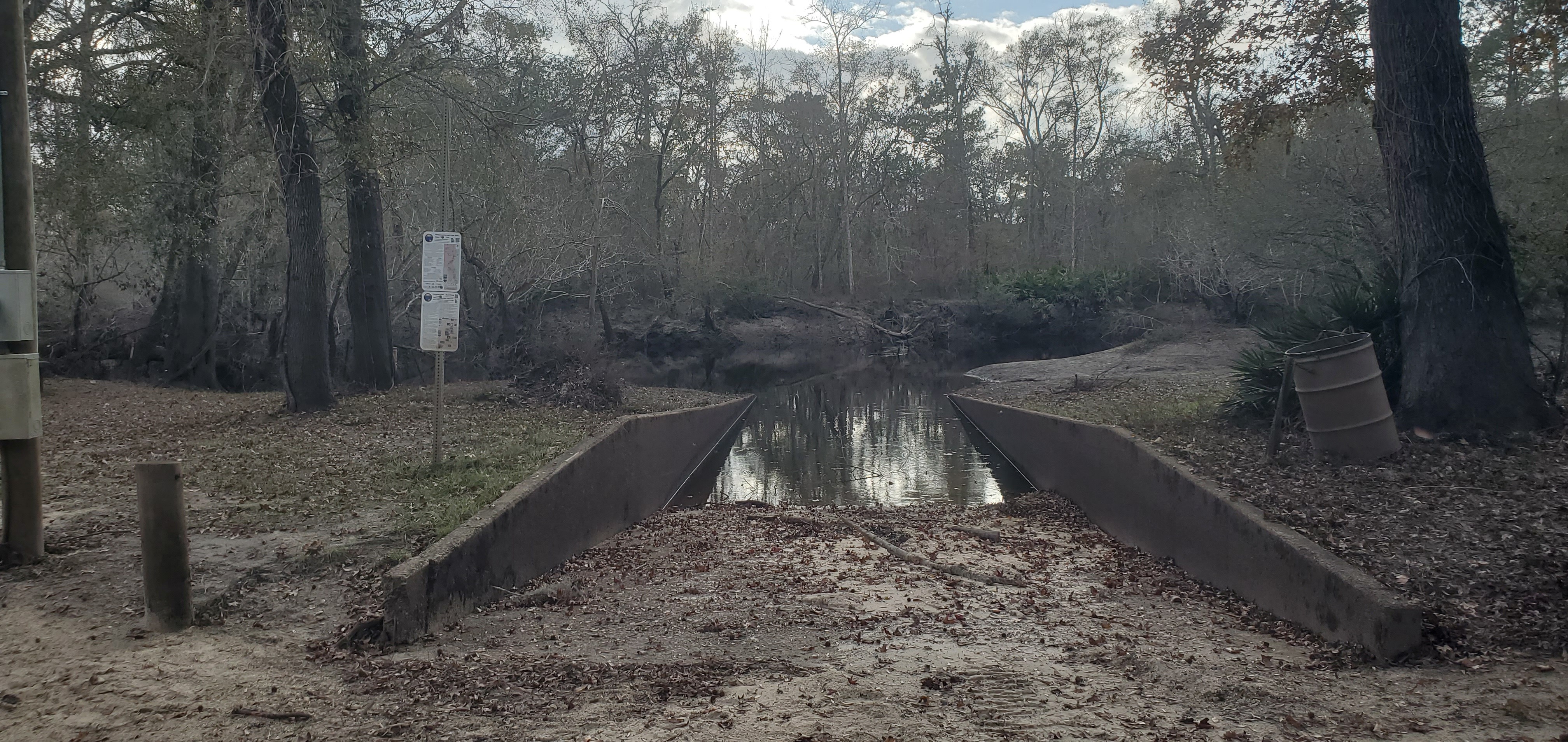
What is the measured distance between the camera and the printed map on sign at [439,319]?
9.38 metres

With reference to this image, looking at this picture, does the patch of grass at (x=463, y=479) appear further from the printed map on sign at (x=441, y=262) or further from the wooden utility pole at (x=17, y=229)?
the wooden utility pole at (x=17, y=229)

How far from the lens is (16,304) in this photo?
6.52 metres

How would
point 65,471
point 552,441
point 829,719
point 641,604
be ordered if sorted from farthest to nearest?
point 552,441 < point 65,471 < point 641,604 < point 829,719

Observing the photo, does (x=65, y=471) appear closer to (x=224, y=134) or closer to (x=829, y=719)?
(x=224, y=134)

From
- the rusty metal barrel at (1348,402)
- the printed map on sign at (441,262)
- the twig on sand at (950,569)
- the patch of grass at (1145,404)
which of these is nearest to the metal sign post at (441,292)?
the printed map on sign at (441,262)

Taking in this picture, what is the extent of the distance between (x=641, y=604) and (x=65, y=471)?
6.71 m

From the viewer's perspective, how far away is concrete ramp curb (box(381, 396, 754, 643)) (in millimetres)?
6055

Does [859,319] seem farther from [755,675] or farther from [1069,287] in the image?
[755,675]

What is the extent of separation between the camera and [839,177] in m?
57.7

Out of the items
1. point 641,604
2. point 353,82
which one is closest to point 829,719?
point 641,604

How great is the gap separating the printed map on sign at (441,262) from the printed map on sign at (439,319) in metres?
0.07

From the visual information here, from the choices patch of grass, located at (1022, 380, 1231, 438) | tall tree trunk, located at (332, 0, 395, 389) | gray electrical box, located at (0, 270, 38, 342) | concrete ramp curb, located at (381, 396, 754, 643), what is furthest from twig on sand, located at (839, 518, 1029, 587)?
tall tree trunk, located at (332, 0, 395, 389)

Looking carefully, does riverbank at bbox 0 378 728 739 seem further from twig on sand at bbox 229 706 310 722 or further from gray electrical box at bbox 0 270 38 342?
gray electrical box at bbox 0 270 38 342

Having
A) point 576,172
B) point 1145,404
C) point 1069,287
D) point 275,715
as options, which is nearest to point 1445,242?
point 1145,404
